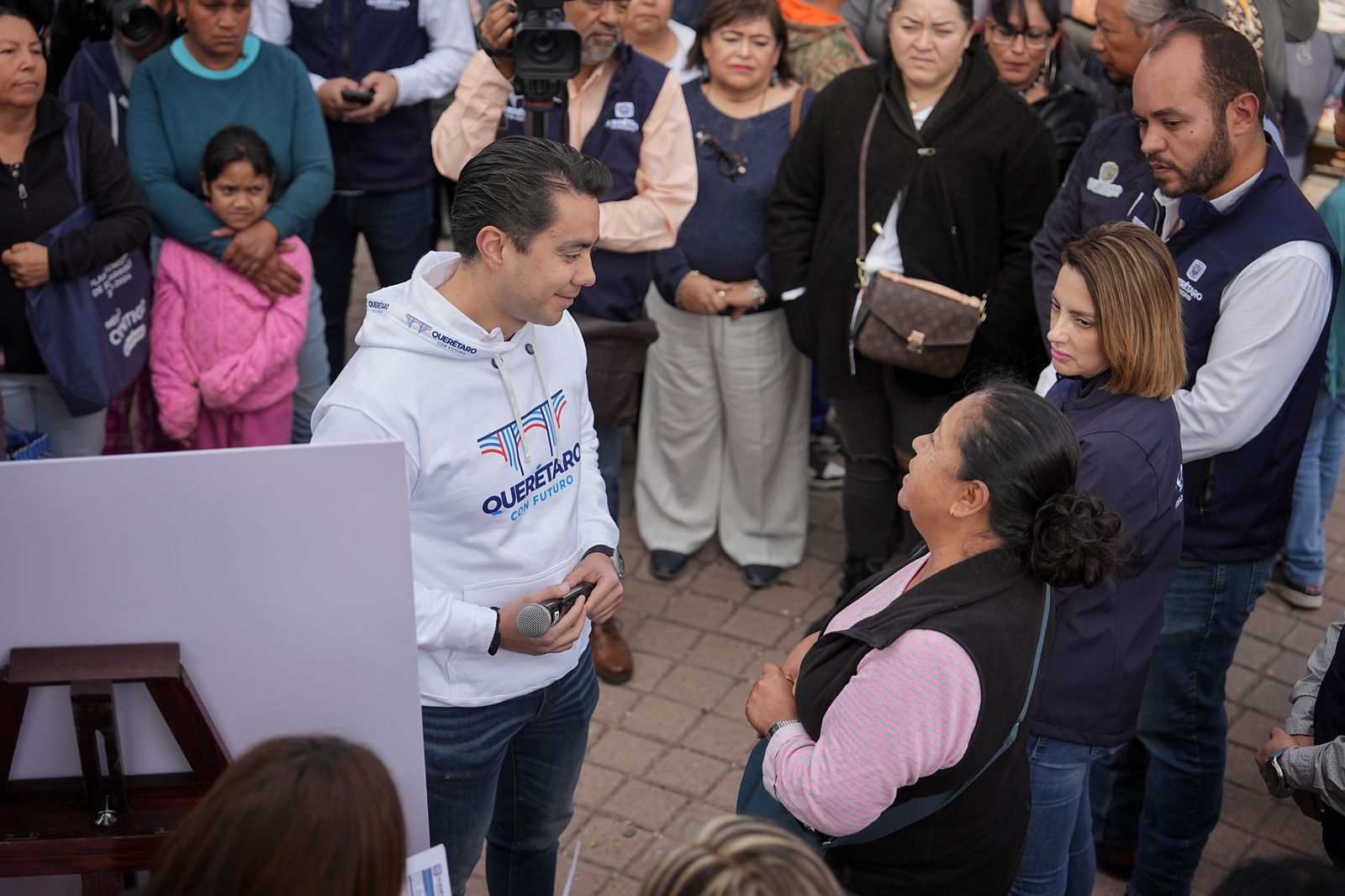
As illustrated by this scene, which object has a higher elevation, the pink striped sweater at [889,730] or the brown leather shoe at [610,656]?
the pink striped sweater at [889,730]

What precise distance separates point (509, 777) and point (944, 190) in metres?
2.43

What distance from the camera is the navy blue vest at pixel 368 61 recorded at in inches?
203

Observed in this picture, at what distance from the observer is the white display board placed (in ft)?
6.06

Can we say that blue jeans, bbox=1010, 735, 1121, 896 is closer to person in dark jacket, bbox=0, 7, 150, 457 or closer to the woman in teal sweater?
the woman in teal sweater

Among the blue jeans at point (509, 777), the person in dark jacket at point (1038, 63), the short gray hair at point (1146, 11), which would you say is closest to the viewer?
the blue jeans at point (509, 777)

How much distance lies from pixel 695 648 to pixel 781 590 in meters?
0.54

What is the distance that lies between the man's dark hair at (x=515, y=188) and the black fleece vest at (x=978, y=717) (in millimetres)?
969

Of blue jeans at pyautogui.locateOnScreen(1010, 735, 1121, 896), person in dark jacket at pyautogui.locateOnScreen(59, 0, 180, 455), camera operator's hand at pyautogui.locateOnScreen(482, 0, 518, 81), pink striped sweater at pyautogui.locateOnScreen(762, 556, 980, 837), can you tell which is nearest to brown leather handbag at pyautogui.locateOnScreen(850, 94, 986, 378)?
camera operator's hand at pyautogui.locateOnScreen(482, 0, 518, 81)

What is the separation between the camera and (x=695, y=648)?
15.6 ft

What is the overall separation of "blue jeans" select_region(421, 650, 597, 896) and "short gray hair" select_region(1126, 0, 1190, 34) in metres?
2.63

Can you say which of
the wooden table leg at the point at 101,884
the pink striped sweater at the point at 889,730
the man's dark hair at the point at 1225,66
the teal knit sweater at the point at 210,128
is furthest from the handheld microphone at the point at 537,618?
the teal knit sweater at the point at 210,128

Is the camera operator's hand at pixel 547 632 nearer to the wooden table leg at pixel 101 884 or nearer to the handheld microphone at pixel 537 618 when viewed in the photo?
the handheld microphone at pixel 537 618

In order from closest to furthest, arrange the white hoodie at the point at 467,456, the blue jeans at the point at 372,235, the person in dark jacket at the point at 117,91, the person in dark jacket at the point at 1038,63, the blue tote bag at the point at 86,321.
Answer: the white hoodie at the point at 467,456 → the blue tote bag at the point at 86,321 → the person in dark jacket at the point at 117,91 → the person in dark jacket at the point at 1038,63 → the blue jeans at the point at 372,235

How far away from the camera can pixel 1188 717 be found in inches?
135
